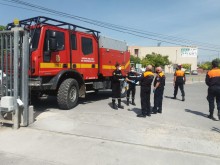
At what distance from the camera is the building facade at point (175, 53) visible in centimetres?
10744

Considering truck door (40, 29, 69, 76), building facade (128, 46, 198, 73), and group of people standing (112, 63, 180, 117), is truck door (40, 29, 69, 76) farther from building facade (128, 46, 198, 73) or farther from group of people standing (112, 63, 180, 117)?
building facade (128, 46, 198, 73)

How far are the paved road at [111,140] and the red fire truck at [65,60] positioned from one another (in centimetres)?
91

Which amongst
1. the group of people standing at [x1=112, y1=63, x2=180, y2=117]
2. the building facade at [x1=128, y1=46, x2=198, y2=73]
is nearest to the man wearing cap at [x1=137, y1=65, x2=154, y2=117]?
the group of people standing at [x1=112, y1=63, x2=180, y2=117]

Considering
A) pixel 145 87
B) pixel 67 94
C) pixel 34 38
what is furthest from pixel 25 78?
pixel 145 87

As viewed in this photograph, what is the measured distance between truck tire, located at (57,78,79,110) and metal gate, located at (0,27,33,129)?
6.98ft

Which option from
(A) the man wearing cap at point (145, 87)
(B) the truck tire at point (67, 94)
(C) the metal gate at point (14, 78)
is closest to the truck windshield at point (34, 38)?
(C) the metal gate at point (14, 78)

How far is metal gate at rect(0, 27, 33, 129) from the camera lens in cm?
672

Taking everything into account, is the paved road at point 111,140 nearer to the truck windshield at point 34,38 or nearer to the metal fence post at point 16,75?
the metal fence post at point 16,75

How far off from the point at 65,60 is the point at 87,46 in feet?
5.38

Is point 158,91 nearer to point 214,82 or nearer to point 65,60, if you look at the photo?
point 214,82

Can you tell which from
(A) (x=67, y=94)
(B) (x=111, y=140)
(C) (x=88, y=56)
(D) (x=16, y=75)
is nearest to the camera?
(B) (x=111, y=140)

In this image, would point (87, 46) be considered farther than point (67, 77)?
Yes

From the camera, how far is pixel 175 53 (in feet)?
368

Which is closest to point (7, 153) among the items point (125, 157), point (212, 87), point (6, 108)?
point (6, 108)
